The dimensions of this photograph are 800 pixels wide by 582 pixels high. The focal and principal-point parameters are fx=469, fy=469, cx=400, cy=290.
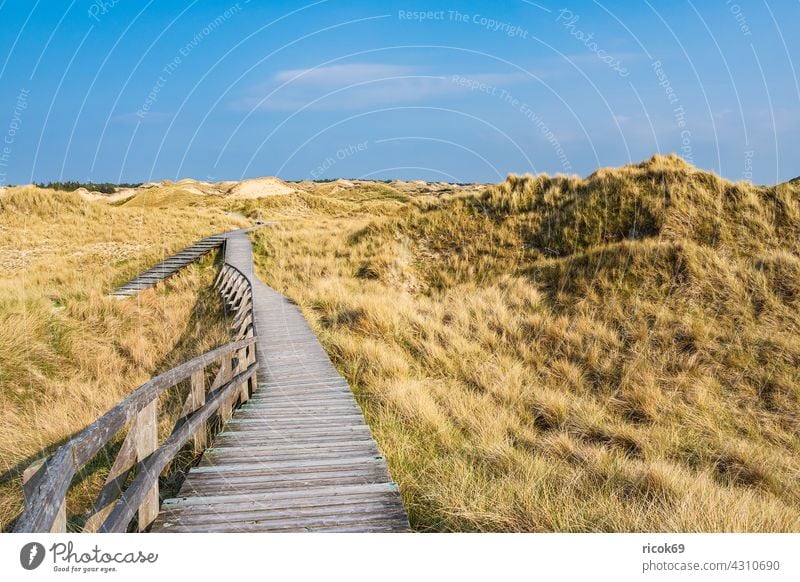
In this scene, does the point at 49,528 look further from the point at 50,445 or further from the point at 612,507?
the point at 50,445

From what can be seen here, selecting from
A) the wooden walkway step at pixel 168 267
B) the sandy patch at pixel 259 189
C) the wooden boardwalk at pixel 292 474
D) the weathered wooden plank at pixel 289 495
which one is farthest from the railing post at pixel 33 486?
the sandy patch at pixel 259 189

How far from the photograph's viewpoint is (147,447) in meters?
3.43

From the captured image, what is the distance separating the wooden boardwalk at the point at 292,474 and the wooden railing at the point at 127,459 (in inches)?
12.0

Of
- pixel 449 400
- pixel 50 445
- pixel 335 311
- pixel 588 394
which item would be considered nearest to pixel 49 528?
pixel 50 445

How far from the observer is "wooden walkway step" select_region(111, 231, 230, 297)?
16.9m

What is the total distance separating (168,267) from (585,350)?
17170mm

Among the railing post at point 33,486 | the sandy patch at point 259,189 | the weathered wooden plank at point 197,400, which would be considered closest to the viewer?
the railing post at point 33,486

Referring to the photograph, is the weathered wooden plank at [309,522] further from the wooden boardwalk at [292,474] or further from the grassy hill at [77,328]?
the grassy hill at [77,328]

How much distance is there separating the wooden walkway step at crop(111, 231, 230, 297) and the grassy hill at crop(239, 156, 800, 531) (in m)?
3.62

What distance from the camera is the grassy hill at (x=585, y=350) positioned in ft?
13.1

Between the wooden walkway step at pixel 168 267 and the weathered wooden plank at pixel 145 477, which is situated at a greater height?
the wooden walkway step at pixel 168 267

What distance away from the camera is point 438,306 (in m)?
12.6

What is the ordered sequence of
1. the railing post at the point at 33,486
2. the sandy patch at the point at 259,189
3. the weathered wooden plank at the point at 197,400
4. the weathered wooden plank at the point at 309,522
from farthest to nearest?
the sandy patch at the point at 259,189 → the weathered wooden plank at the point at 197,400 → the weathered wooden plank at the point at 309,522 → the railing post at the point at 33,486

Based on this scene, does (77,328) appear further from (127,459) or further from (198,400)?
(127,459)
